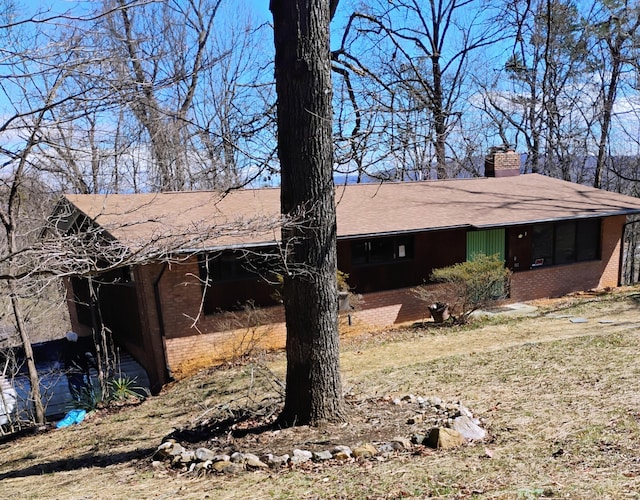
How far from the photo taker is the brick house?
10078 mm

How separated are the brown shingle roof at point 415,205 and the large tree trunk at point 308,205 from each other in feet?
13.6

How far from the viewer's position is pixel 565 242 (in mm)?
14742

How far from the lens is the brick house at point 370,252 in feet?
33.1

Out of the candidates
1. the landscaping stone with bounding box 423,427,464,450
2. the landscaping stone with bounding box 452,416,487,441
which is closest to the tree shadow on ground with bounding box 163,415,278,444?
the landscaping stone with bounding box 423,427,464,450

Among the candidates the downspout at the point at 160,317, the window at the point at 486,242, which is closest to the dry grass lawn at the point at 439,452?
the downspout at the point at 160,317

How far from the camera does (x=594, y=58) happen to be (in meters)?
22.6

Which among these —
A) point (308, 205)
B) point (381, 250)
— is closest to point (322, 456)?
point (308, 205)

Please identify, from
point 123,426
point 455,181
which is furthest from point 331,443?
point 455,181

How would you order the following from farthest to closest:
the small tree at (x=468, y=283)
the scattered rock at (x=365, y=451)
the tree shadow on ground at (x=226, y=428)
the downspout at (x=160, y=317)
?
the small tree at (x=468, y=283), the downspout at (x=160, y=317), the tree shadow on ground at (x=226, y=428), the scattered rock at (x=365, y=451)

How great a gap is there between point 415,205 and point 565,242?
5.08 m

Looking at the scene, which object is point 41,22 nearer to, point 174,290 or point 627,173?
point 174,290

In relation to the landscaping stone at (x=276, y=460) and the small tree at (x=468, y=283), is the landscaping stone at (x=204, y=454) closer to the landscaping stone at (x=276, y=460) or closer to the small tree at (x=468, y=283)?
the landscaping stone at (x=276, y=460)

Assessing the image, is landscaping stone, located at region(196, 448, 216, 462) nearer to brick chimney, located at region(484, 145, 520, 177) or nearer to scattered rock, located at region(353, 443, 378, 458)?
scattered rock, located at region(353, 443, 378, 458)

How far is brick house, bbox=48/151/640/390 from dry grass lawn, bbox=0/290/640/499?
1.24 metres
